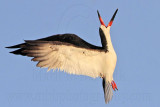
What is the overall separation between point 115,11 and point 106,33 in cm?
82

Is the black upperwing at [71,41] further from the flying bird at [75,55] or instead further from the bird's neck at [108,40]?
the bird's neck at [108,40]

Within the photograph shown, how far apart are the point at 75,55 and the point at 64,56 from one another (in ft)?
1.02

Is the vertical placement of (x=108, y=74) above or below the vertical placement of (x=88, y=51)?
below

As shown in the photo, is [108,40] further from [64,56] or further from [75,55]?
[64,56]

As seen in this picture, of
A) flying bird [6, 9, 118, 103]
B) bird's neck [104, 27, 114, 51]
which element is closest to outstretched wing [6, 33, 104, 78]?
flying bird [6, 9, 118, 103]

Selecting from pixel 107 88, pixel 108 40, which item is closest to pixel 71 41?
pixel 108 40

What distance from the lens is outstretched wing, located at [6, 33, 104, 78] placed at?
8719 mm

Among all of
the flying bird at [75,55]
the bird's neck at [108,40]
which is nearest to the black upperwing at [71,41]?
the flying bird at [75,55]

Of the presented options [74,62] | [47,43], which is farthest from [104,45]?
[47,43]

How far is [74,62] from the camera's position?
9.21 m

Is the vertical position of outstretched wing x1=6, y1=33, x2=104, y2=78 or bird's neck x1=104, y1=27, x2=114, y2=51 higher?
bird's neck x1=104, y1=27, x2=114, y2=51

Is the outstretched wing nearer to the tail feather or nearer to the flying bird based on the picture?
the flying bird

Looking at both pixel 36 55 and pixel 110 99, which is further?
pixel 110 99

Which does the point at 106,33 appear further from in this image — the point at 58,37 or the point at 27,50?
the point at 27,50
